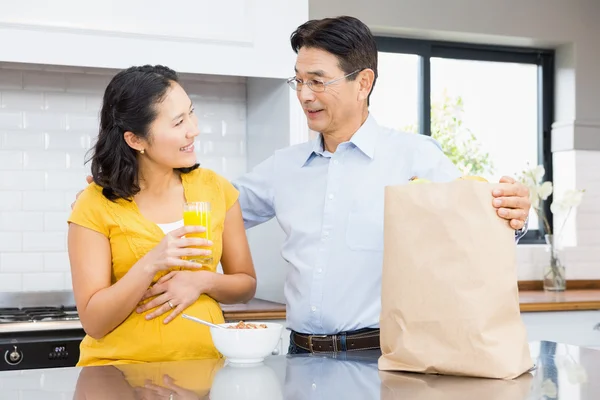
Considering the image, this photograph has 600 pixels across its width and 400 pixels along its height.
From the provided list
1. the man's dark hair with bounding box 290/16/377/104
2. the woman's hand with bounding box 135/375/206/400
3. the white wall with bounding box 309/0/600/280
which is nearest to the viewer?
the woman's hand with bounding box 135/375/206/400

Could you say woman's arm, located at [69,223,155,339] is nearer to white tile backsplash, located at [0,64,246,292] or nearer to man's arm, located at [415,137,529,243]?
man's arm, located at [415,137,529,243]

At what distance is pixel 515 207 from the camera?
149cm

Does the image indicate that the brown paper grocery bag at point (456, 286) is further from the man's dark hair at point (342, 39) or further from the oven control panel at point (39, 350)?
the oven control panel at point (39, 350)

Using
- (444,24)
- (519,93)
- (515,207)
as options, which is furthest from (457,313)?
(519,93)

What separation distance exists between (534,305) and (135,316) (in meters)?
2.04

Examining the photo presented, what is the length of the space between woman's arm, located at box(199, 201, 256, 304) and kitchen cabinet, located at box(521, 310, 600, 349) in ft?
5.65

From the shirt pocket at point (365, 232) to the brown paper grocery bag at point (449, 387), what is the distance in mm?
606

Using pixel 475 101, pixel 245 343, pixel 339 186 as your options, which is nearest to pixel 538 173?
pixel 475 101

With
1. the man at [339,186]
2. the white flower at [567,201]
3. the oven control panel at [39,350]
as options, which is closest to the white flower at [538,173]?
the white flower at [567,201]

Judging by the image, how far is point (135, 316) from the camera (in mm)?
2023

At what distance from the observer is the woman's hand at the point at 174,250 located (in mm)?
1902

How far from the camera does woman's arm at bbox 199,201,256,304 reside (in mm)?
2129

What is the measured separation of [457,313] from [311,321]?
710mm

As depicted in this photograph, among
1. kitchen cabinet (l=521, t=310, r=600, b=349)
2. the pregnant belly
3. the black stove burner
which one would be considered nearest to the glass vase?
kitchen cabinet (l=521, t=310, r=600, b=349)
